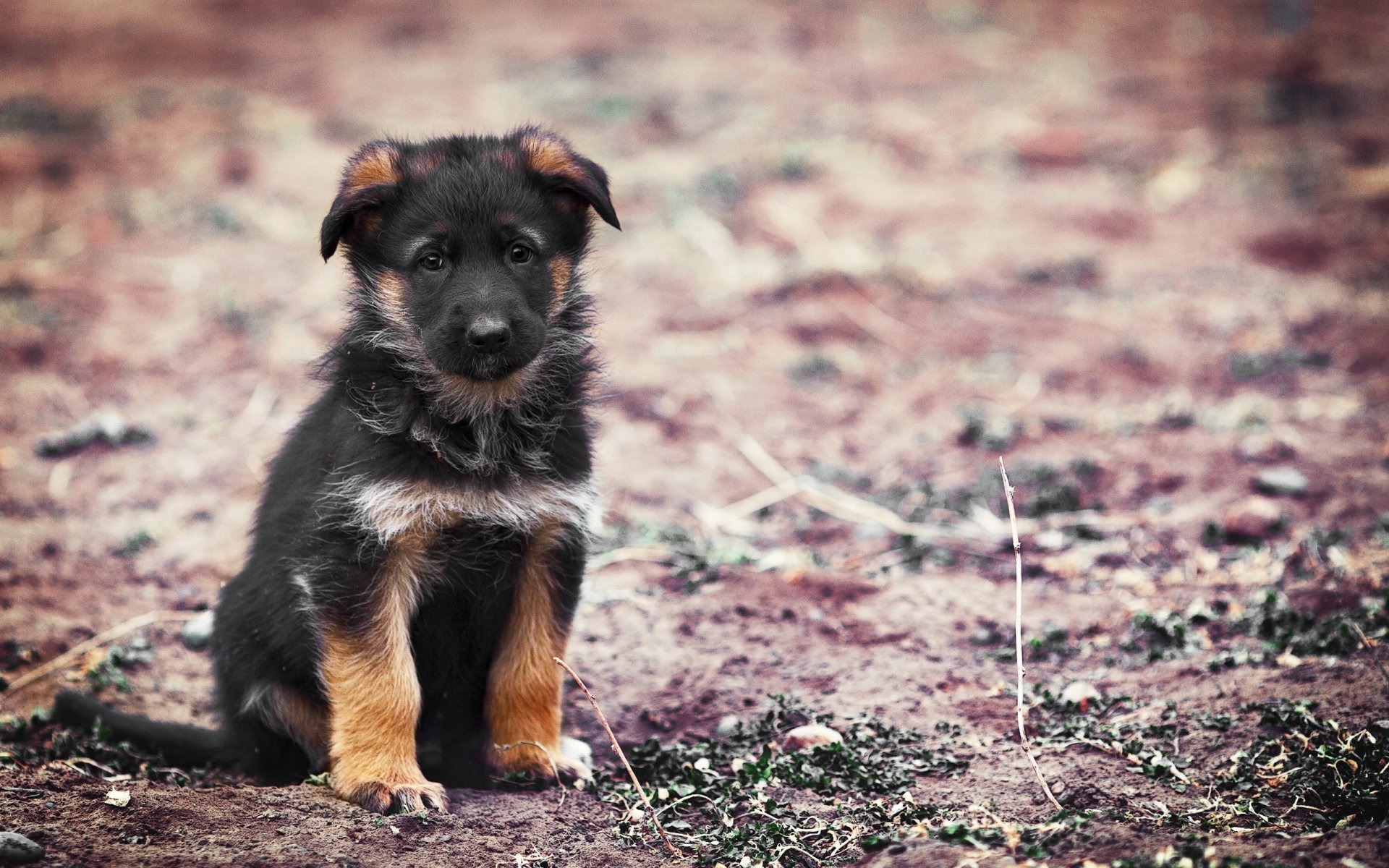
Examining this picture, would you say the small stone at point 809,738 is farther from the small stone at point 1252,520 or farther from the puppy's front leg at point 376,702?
the small stone at point 1252,520

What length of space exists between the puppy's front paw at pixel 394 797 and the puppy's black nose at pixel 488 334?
130 centimetres

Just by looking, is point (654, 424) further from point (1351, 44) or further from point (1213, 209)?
point (1351, 44)

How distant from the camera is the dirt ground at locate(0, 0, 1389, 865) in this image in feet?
13.5

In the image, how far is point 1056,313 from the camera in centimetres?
843

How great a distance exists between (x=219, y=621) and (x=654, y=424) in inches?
130

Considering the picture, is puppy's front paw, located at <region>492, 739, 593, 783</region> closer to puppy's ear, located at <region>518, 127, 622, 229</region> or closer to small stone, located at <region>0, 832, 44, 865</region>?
small stone, located at <region>0, 832, 44, 865</region>

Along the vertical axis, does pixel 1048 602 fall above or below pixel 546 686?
below

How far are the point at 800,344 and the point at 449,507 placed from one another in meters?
4.84

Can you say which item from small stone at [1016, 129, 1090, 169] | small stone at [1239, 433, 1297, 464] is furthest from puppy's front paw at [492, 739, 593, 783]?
small stone at [1016, 129, 1090, 169]

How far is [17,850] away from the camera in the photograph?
2965 mm

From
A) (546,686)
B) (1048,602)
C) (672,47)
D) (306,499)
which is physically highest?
(672,47)

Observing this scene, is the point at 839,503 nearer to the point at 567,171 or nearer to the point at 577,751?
the point at 577,751

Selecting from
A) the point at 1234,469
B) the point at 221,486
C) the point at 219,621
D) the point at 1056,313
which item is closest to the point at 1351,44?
the point at 1056,313

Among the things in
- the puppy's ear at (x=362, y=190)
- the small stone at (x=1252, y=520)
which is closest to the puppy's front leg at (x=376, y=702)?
the puppy's ear at (x=362, y=190)
